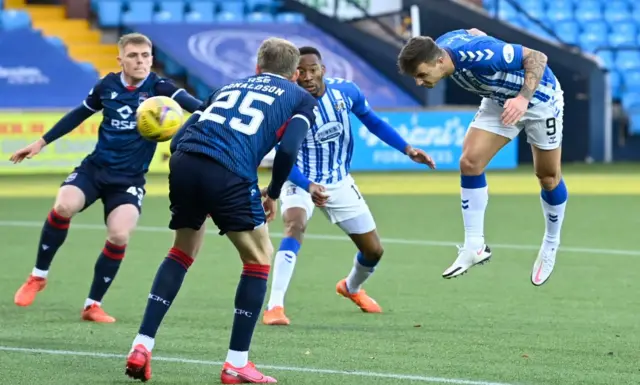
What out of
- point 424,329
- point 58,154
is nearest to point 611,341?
point 424,329

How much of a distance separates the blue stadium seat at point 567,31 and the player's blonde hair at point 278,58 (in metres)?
24.3

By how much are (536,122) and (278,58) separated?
2.57 m

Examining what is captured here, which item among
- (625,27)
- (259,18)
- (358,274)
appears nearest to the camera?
(358,274)

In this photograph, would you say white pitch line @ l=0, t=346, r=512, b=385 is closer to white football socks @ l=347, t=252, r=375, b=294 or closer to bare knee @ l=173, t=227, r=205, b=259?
bare knee @ l=173, t=227, r=205, b=259

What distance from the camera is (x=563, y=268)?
37.9 feet

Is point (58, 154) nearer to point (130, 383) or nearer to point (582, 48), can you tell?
point (582, 48)

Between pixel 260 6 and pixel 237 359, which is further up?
pixel 237 359

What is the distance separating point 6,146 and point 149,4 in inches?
244

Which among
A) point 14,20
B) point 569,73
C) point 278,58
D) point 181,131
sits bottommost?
point 569,73

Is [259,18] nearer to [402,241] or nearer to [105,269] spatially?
[402,241]

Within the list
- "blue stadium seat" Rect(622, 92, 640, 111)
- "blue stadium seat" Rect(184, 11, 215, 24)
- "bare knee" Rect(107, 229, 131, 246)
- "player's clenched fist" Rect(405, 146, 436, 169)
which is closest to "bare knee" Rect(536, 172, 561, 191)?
"player's clenched fist" Rect(405, 146, 436, 169)

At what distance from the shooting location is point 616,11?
30953mm

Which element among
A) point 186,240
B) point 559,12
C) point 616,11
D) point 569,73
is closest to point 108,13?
point 569,73

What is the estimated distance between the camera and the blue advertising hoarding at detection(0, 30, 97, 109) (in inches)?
971
